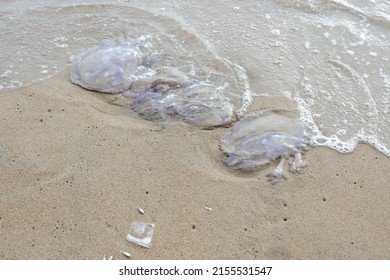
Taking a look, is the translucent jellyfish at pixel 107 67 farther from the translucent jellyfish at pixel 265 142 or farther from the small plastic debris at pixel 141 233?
the small plastic debris at pixel 141 233

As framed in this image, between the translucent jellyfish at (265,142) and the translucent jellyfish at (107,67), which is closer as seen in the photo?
the translucent jellyfish at (265,142)

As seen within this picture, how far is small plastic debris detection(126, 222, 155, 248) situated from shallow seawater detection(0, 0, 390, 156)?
152 centimetres

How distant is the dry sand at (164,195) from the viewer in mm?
2695

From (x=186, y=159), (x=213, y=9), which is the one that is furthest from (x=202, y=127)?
(x=213, y=9)

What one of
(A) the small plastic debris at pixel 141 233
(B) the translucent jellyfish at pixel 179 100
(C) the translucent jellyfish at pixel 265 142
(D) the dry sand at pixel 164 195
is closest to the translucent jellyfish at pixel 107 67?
(B) the translucent jellyfish at pixel 179 100

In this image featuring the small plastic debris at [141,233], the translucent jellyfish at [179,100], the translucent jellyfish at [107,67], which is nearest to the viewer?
the small plastic debris at [141,233]

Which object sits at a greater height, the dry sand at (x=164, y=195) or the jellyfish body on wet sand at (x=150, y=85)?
the jellyfish body on wet sand at (x=150, y=85)

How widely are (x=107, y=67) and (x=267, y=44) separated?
5.39ft

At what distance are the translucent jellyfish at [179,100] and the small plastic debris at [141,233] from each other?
1.06m

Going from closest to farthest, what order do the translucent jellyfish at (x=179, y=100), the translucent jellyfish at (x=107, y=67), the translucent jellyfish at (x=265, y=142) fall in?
the translucent jellyfish at (x=265, y=142) < the translucent jellyfish at (x=179, y=100) < the translucent jellyfish at (x=107, y=67)

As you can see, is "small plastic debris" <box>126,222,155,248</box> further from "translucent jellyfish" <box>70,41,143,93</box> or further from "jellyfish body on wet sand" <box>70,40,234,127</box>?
"translucent jellyfish" <box>70,41,143,93</box>

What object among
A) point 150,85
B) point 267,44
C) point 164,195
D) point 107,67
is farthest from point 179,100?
point 267,44

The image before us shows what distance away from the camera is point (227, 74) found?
13.1 feet

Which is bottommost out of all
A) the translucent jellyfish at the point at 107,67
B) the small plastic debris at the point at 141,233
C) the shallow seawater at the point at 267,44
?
the small plastic debris at the point at 141,233
